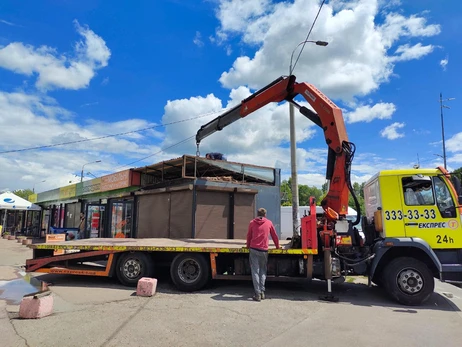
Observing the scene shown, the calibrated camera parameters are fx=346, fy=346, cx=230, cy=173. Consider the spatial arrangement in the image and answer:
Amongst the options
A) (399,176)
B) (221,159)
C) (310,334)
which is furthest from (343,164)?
(221,159)

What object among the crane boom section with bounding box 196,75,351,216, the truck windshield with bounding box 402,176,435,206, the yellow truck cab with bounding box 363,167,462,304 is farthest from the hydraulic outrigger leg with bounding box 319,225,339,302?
the truck windshield with bounding box 402,176,435,206

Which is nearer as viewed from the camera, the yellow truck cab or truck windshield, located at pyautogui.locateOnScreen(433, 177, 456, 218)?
the yellow truck cab

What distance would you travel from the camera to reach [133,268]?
8.99 metres

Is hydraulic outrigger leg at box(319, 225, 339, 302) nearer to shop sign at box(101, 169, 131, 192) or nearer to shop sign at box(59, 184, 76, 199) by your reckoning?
shop sign at box(101, 169, 131, 192)

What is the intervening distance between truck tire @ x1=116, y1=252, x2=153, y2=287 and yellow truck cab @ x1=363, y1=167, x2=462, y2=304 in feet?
17.8

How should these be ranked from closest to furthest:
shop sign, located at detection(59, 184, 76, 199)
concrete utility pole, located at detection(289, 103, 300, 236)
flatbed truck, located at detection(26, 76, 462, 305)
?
flatbed truck, located at detection(26, 76, 462, 305) < concrete utility pole, located at detection(289, 103, 300, 236) < shop sign, located at detection(59, 184, 76, 199)

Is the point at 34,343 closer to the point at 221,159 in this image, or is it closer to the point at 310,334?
the point at 310,334

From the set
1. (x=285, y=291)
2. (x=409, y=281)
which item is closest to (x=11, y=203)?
(x=285, y=291)

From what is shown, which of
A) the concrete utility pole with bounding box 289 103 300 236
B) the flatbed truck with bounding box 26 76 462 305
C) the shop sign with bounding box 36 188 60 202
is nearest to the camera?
the flatbed truck with bounding box 26 76 462 305

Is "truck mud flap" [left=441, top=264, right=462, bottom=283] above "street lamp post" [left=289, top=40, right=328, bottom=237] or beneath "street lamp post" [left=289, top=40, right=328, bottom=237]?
beneath

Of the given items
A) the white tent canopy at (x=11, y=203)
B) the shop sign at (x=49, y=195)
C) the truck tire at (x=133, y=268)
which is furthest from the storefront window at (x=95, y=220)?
the truck tire at (x=133, y=268)

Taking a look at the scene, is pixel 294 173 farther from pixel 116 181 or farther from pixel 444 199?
pixel 116 181

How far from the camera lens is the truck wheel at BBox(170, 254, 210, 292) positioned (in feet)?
27.6

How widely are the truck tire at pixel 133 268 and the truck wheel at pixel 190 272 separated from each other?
766 millimetres
